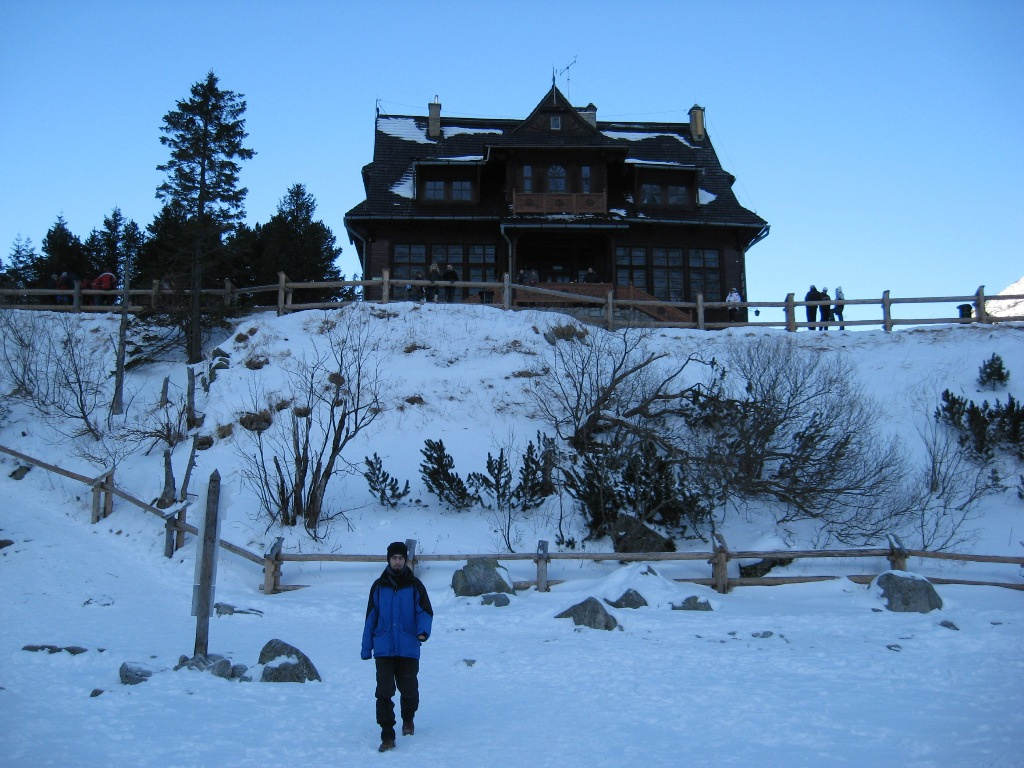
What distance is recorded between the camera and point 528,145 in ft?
94.3

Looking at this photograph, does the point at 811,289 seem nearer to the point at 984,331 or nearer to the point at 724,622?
the point at 984,331

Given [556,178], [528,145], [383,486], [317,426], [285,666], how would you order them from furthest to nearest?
1. [556,178]
2. [528,145]
3. [317,426]
4. [383,486]
5. [285,666]

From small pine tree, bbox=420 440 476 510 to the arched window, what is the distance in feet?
50.5

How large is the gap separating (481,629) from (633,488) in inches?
233

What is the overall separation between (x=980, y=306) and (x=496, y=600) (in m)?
19.0

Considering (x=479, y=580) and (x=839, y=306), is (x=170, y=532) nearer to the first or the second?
(x=479, y=580)

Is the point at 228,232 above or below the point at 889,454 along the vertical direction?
above

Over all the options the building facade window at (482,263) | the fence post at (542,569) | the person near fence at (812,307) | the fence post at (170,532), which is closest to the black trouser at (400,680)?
the fence post at (542,569)

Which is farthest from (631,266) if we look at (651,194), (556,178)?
(556,178)

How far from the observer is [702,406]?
1827 cm

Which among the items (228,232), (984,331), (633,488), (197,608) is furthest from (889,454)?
(228,232)

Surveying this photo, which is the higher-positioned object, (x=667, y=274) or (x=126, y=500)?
(x=667, y=274)

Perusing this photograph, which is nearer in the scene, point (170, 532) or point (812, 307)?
point (170, 532)

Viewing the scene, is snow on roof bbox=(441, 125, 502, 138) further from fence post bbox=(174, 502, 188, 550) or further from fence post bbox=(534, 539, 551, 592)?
fence post bbox=(534, 539, 551, 592)
